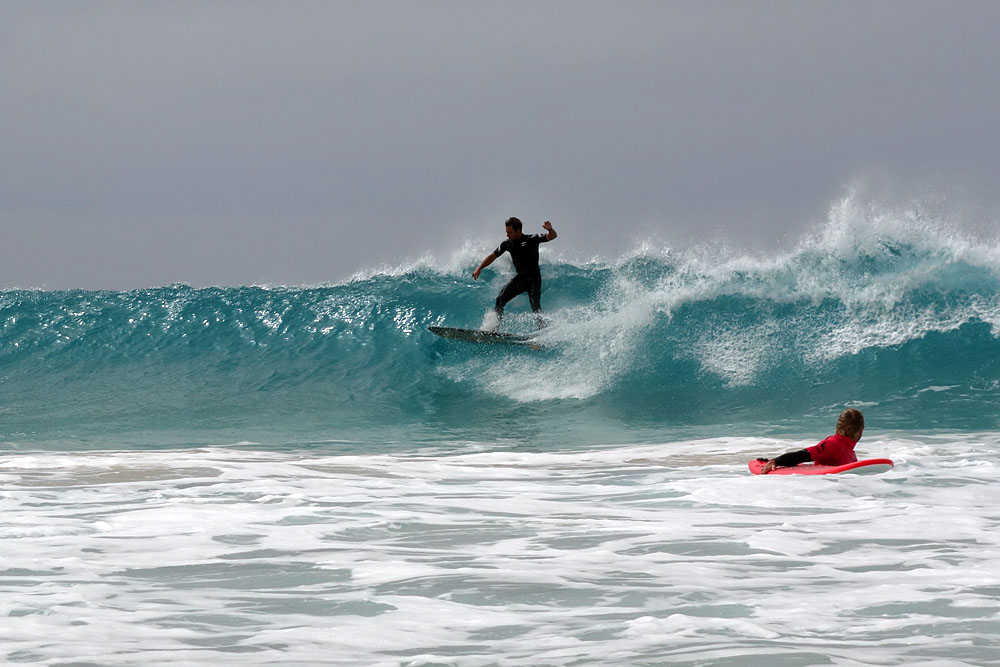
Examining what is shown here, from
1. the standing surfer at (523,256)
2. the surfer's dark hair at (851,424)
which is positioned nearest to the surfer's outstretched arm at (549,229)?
the standing surfer at (523,256)

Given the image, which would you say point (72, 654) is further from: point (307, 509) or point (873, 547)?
point (873, 547)

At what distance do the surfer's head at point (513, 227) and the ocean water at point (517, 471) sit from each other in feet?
5.43

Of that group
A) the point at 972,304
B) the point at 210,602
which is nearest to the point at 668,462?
the point at 210,602

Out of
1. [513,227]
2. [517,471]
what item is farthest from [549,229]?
[517,471]

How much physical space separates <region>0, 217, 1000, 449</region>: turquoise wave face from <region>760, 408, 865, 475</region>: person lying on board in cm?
331

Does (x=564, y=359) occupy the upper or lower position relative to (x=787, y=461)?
upper

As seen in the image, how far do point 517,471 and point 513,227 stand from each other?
5417mm

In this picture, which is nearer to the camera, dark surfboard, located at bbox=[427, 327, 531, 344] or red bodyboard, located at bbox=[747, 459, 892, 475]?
red bodyboard, located at bbox=[747, 459, 892, 475]

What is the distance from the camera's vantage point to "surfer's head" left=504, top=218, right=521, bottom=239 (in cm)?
1279

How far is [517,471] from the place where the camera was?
7.90 metres

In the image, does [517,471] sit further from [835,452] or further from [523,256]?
[523,256]

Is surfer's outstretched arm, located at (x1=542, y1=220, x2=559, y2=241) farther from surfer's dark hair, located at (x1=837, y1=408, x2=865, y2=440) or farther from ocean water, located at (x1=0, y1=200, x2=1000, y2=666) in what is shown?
surfer's dark hair, located at (x1=837, y1=408, x2=865, y2=440)

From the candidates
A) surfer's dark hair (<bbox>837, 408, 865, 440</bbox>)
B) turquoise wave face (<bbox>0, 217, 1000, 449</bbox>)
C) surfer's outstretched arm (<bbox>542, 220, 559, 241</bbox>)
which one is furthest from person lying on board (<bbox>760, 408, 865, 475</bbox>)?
surfer's outstretched arm (<bbox>542, 220, 559, 241</bbox>)

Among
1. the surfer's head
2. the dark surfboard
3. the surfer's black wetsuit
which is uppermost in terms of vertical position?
the surfer's head
